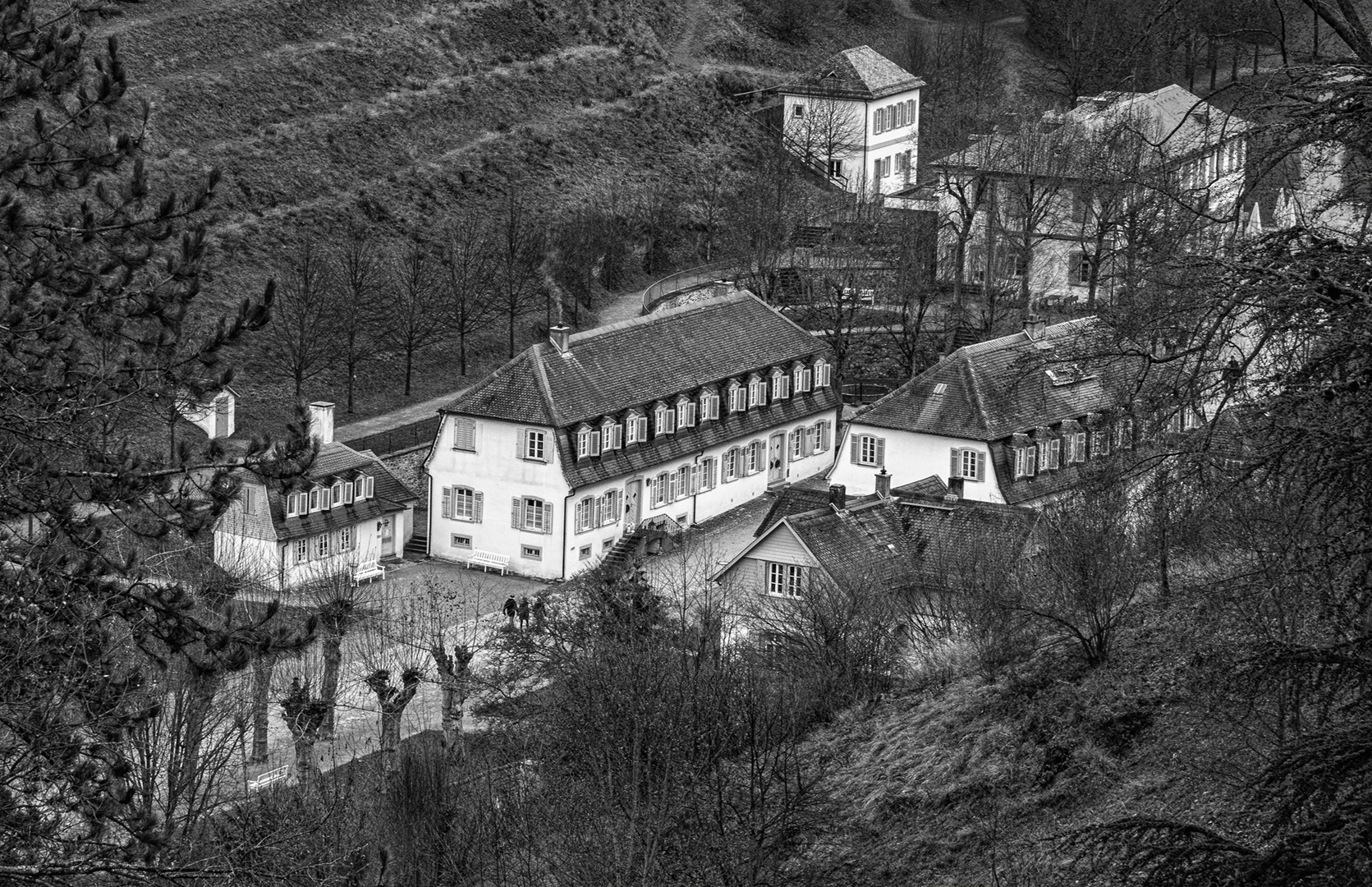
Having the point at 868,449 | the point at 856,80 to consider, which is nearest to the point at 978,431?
the point at 868,449

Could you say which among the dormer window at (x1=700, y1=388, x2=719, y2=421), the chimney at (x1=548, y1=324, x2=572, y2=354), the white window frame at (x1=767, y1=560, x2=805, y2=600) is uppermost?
the chimney at (x1=548, y1=324, x2=572, y2=354)

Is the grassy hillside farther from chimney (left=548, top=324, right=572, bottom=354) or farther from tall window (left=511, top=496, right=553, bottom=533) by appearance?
tall window (left=511, top=496, right=553, bottom=533)

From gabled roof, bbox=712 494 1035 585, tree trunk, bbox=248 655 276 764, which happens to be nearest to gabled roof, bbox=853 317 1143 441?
gabled roof, bbox=712 494 1035 585

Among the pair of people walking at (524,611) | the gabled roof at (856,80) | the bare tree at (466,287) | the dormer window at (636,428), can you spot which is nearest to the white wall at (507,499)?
the dormer window at (636,428)

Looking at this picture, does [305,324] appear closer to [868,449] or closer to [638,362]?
[638,362]

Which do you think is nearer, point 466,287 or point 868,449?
point 868,449

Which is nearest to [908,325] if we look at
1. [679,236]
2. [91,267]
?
[679,236]

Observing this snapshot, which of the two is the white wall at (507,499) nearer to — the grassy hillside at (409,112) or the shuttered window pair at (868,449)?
the shuttered window pair at (868,449)
